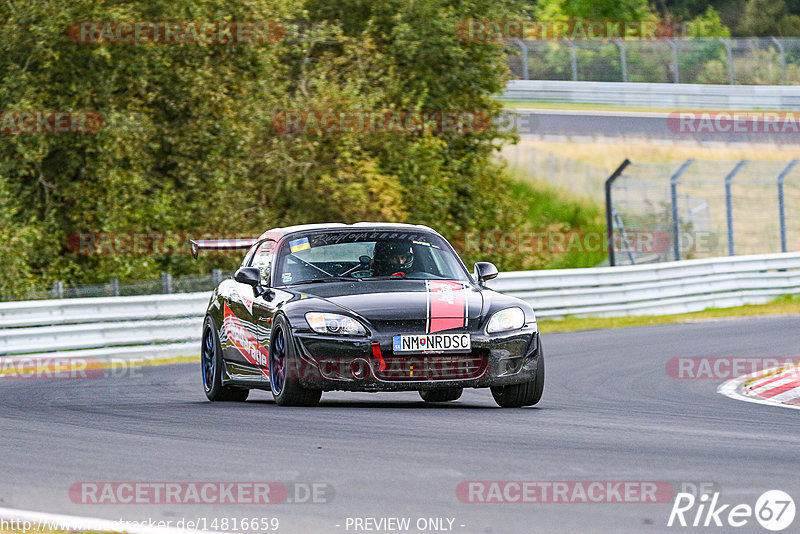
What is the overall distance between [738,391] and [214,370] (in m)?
4.59

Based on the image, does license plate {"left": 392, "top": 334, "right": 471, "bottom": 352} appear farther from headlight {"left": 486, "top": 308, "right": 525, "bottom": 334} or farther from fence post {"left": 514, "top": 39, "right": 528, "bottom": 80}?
fence post {"left": 514, "top": 39, "right": 528, "bottom": 80}

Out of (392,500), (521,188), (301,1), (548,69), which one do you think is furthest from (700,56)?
(392,500)

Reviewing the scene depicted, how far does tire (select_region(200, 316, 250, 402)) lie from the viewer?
11.9 metres

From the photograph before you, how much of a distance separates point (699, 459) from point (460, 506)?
71.7 inches

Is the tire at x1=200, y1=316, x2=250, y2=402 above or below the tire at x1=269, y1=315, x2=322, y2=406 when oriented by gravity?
below

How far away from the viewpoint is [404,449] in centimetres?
779

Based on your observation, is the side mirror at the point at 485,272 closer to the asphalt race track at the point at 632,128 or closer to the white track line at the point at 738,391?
the white track line at the point at 738,391
